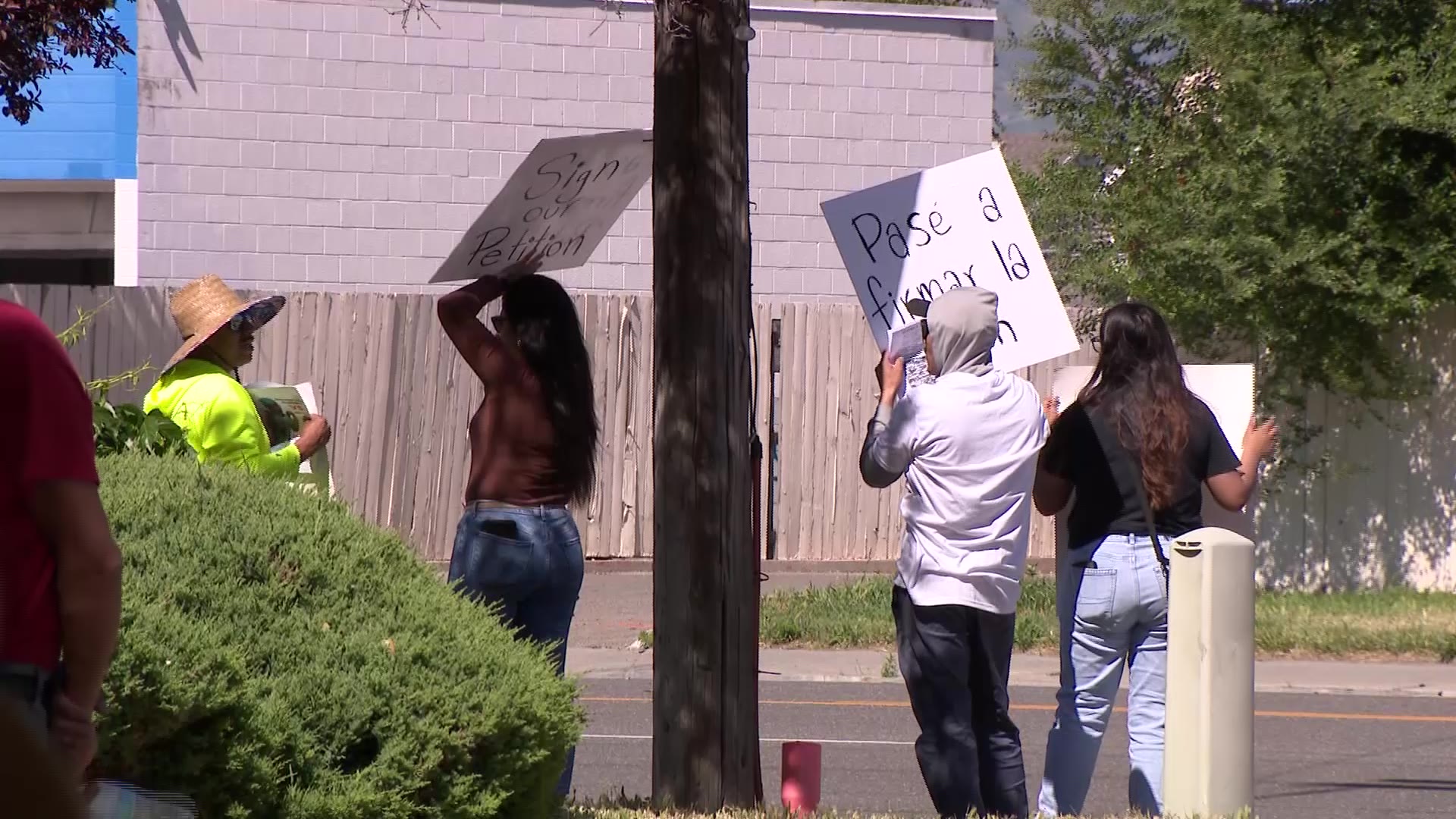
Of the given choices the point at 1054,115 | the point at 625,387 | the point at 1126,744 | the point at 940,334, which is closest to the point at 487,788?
the point at 940,334

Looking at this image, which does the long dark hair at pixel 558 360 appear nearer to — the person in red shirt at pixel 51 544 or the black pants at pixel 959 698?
the black pants at pixel 959 698

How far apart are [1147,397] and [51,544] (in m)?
3.82

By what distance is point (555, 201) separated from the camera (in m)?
5.48

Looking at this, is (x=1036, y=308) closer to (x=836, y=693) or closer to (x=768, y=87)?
(x=836, y=693)

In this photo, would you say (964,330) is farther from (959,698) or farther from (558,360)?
(558,360)

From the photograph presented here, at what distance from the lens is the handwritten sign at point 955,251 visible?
568cm

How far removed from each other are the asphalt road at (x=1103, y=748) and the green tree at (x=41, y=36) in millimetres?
5332

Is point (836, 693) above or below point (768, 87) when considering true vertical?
below

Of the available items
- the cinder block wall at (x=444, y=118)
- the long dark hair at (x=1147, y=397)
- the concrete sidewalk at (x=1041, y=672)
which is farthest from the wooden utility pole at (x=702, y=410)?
the cinder block wall at (x=444, y=118)

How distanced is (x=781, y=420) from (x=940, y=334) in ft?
30.4

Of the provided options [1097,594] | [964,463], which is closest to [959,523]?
[964,463]

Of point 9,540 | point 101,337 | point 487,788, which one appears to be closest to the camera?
point 9,540

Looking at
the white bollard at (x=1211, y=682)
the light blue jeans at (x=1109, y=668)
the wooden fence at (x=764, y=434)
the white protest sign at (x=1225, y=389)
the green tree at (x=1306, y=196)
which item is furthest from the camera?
the wooden fence at (x=764, y=434)

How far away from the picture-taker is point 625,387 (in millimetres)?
14445
